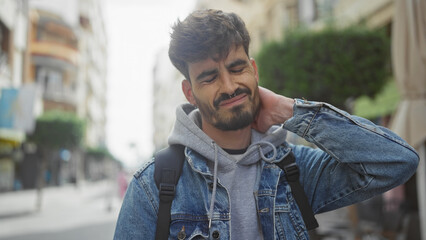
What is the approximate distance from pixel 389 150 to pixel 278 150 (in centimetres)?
52

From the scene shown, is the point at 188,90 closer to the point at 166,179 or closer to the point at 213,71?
the point at 213,71

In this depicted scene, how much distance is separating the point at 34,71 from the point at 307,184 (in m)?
37.2

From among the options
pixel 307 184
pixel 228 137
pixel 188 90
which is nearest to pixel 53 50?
pixel 188 90

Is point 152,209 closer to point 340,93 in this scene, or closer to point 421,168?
point 421,168

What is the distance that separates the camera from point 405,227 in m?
6.60

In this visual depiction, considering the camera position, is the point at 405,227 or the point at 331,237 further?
the point at 331,237

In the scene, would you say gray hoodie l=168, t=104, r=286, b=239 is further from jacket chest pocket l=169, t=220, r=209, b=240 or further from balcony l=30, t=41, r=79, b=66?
balcony l=30, t=41, r=79, b=66

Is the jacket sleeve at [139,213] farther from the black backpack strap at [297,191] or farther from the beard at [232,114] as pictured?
the black backpack strap at [297,191]

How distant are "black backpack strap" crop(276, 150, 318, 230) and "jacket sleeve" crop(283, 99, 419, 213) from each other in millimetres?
95

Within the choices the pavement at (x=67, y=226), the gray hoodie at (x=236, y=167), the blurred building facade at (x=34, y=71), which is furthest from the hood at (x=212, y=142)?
the blurred building facade at (x=34, y=71)

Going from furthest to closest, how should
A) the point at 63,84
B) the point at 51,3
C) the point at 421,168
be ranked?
1. the point at 63,84
2. the point at 51,3
3. the point at 421,168

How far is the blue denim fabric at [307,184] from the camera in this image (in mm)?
1667

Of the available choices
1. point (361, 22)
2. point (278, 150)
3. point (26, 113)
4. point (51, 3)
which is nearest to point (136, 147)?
point (26, 113)

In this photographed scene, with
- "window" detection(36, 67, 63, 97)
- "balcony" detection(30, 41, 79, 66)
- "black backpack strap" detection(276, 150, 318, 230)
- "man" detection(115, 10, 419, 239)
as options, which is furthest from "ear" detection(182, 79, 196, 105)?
"window" detection(36, 67, 63, 97)
